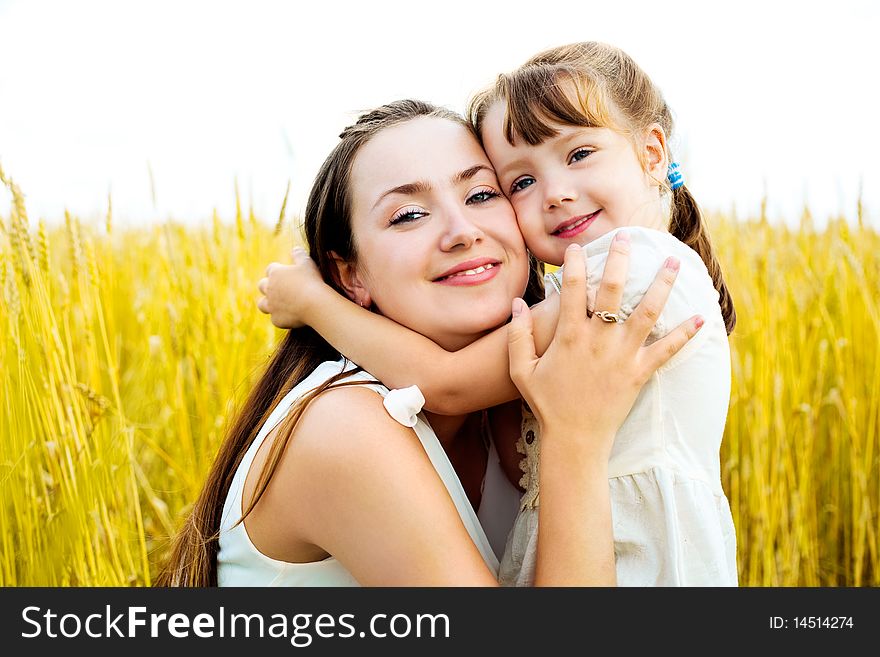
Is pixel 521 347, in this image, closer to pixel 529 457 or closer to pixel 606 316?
pixel 606 316

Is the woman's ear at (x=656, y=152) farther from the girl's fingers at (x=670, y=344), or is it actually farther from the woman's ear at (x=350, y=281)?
the woman's ear at (x=350, y=281)

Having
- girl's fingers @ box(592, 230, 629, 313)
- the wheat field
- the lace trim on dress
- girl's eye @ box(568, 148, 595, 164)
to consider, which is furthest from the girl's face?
the wheat field

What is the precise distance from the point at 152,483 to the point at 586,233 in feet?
5.46

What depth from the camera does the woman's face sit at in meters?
1.48

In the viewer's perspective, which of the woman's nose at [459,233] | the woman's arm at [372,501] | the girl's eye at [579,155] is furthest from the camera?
the girl's eye at [579,155]

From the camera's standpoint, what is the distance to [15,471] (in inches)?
66.6

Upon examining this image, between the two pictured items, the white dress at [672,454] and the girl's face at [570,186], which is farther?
the girl's face at [570,186]

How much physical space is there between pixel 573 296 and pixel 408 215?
366 mm

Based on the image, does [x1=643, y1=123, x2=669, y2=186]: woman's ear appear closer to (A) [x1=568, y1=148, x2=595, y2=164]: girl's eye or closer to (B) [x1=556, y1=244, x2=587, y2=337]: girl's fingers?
(A) [x1=568, y1=148, x2=595, y2=164]: girl's eye

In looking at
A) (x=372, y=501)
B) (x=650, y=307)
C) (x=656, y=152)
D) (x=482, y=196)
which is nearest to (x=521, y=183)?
(x=482, y=196)

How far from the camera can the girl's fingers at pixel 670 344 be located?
1310 mm

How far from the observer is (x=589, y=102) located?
5.17ft

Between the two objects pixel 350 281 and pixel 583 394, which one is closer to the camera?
pixel 583 394

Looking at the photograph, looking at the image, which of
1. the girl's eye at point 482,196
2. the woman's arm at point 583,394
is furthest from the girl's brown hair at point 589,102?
the woman's arm at point 583,394
